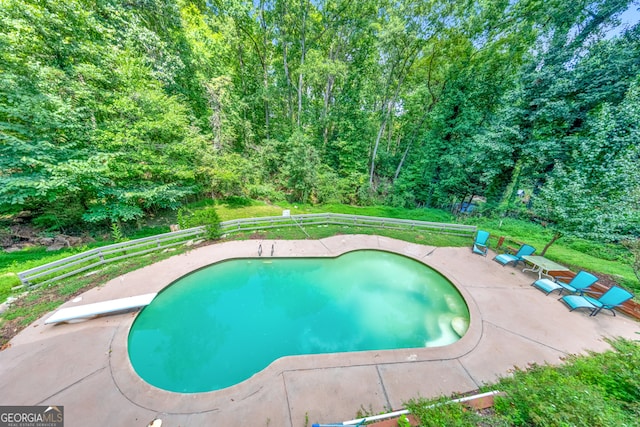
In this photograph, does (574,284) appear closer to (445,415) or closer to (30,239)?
(445,415)

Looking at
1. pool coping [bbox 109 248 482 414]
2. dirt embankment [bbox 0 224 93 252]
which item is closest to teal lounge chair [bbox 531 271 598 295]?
pool coping [bbox 109 248 482 414]

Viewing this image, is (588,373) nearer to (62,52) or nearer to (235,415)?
(235,415)

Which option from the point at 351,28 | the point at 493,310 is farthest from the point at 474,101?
the point at 493,310

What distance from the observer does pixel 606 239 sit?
250 inches

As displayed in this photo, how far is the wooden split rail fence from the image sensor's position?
5.79 metres

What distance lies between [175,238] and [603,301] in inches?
569

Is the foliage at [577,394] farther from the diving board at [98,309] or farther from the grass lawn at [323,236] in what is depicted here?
the diving board at [98,309]

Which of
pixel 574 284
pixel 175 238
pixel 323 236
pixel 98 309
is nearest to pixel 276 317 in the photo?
pixel 98 309

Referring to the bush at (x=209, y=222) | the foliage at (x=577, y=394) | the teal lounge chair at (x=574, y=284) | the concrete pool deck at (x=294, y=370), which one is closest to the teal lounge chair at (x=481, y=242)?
the teal lounge chair at (x=574, y=284)

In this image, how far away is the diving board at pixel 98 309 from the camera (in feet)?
14.8

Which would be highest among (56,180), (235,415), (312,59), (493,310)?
(312,59)

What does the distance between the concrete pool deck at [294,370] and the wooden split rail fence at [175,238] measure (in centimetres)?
161

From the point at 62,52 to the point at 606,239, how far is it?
20083 mm

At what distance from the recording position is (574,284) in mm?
5953
